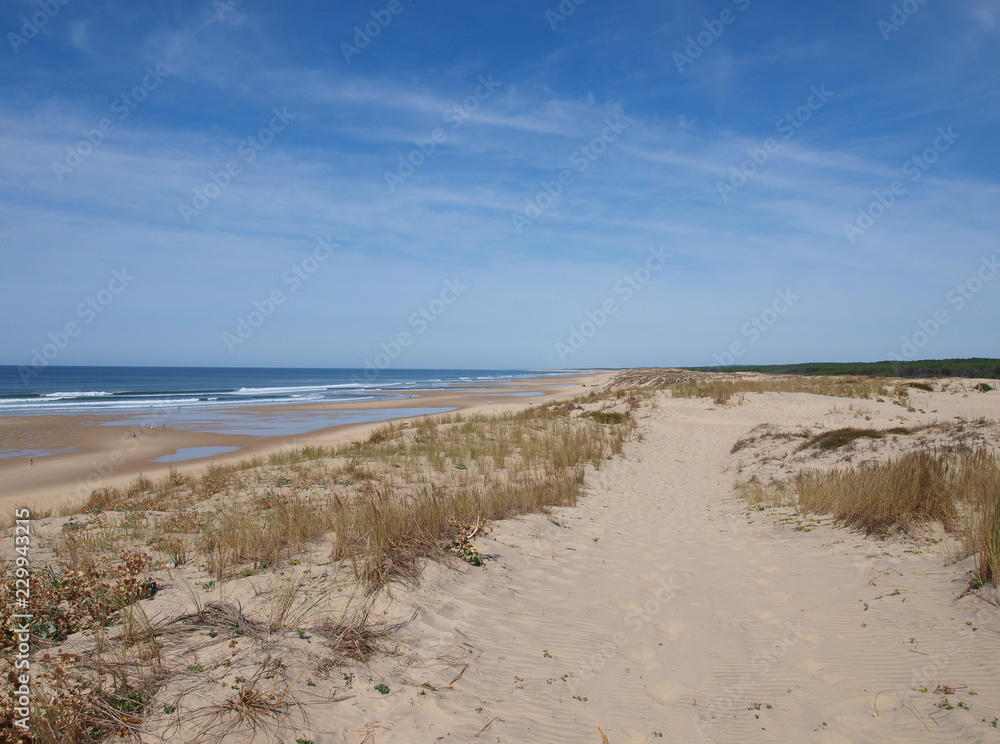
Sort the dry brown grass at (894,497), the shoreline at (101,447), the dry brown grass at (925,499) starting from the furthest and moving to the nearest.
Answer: the shoreline at (101,447) → the dry brown grass at (894,497) → the dry brown grass at (925,499)

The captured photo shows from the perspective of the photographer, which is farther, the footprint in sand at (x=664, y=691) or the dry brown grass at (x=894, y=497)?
the dry brown grass at (x=894, y=497)

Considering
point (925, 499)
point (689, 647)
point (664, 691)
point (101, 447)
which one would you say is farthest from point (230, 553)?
point (101, 447)

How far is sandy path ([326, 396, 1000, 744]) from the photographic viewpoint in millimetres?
3295

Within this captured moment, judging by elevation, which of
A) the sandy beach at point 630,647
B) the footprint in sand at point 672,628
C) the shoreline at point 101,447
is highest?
the sandy beach at point 630,647

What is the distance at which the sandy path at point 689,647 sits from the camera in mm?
3295

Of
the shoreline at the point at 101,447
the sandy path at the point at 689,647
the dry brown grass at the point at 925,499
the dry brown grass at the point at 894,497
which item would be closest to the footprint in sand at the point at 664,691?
the sandy path at the point at 689,647

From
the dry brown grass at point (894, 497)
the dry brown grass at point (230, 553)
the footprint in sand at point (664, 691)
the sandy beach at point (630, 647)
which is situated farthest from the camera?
the dry brown grass at point (894, 497)

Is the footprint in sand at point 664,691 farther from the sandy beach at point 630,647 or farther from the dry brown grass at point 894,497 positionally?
the dry brown grass at point 894,497

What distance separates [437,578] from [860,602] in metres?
4.01

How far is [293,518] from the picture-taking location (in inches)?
251

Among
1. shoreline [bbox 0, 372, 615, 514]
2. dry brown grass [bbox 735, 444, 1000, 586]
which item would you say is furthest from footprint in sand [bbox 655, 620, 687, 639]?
shoreline [bbox 0, 372, 615, 514]

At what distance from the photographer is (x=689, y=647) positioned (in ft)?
14.3

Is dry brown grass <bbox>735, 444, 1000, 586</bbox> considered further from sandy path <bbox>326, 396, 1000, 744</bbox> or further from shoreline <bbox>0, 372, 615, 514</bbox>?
shoreline <bbox>0, 372, 615, 514</bbox>

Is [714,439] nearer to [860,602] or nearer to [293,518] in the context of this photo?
[860,602]
